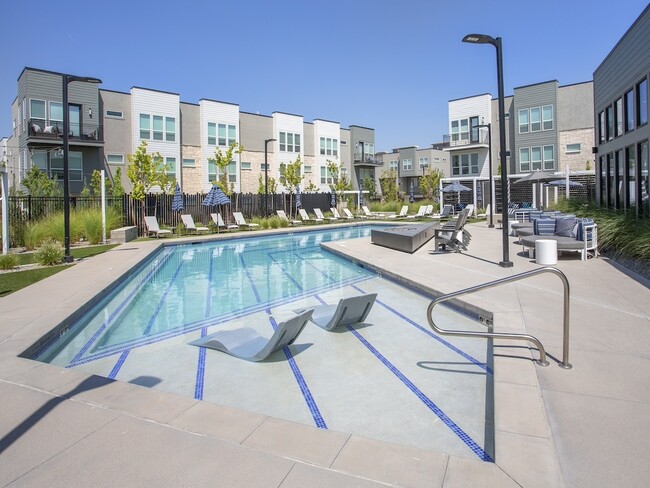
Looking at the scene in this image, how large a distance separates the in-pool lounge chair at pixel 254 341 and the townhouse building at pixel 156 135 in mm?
22028

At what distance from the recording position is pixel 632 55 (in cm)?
1309

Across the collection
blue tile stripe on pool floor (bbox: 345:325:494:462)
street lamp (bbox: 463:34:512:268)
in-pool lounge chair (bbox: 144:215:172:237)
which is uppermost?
street lamp (bbox: 463:34:512:268)

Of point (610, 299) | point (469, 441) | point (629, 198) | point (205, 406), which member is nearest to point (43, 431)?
point (205, 406)

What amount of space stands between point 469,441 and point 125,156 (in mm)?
34298

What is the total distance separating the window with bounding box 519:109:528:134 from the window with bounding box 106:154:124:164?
102 ft

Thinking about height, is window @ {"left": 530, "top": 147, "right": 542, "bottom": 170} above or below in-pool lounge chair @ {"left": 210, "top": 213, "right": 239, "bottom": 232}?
above

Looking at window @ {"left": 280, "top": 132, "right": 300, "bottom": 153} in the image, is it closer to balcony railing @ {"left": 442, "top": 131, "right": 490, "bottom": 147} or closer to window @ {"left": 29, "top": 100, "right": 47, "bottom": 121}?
balcony railing @ {"left": 442, "top": 131, "right": 490, "bottom": 147}

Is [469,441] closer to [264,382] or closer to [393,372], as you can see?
[393,372]

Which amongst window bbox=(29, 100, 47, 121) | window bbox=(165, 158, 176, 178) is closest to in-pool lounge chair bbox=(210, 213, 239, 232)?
window bbox=(165, 158, 176, 178)

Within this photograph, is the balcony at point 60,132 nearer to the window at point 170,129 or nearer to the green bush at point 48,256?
the window at point 170,129

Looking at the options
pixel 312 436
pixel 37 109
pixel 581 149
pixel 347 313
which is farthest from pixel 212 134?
pixel 312 436

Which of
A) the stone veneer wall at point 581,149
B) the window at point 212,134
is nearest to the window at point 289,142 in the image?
the window at point 212,134

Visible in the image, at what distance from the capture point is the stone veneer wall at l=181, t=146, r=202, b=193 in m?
36.6

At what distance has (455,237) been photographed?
13.3 m
